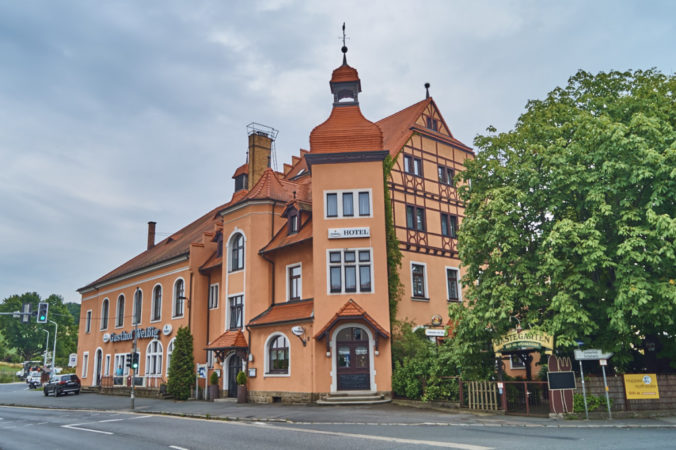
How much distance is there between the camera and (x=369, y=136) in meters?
27.4

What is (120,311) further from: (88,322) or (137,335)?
(88,322)

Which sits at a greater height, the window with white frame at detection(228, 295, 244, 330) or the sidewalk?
the window with white frame at detection(228, 295, 244, 330)

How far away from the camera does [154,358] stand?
122 feet

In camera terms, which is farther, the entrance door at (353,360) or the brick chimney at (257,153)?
the brick chimney at (257,153)

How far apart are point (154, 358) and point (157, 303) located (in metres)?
3.79

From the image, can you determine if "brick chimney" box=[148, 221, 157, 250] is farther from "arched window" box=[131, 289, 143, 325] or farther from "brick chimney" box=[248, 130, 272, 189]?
"brick chimney" box=[248, 130, 272, 189]

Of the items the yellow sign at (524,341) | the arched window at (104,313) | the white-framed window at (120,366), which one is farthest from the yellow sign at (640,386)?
the arched window at (104,313)

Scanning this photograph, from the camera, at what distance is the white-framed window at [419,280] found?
28.3 meters

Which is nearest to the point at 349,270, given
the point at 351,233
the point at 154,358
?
the point at 351,233

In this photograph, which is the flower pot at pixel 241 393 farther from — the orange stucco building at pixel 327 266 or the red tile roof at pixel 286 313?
the red tile roof at pixel 286 313

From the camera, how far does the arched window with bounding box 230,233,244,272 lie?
3059cm

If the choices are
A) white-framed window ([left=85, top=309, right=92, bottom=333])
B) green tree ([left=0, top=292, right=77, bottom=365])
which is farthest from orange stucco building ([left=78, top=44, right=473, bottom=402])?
green tree ([left=0, top=292, right=77, bottom=365])

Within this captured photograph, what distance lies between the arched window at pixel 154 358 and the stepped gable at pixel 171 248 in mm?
5590

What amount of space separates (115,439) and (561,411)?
13.5 m
